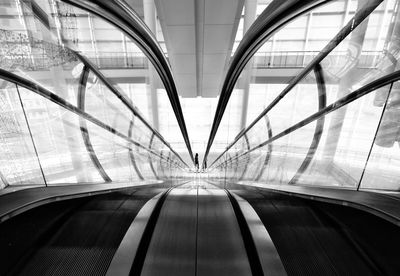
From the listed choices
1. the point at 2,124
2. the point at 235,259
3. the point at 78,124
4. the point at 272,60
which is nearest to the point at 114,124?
the point at 78,124

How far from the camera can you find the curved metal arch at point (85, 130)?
351cm

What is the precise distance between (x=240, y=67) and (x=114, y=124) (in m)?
2.81

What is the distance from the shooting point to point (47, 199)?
1.91 meters

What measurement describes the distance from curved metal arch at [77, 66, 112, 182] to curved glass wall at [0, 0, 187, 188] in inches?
0.5

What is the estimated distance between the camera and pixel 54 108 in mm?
3225

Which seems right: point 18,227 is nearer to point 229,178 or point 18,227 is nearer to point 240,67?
point 240,67

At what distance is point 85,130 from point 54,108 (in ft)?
2.27

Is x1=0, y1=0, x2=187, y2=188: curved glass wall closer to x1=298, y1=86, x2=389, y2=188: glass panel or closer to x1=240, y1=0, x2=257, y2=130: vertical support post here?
x1=298, y1=86, x2=389, y2=188: glass panel

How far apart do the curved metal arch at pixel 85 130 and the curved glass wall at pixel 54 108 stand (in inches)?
0.5

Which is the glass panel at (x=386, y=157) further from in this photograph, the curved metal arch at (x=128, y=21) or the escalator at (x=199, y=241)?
the curved metal arch at (x=128, y=21)

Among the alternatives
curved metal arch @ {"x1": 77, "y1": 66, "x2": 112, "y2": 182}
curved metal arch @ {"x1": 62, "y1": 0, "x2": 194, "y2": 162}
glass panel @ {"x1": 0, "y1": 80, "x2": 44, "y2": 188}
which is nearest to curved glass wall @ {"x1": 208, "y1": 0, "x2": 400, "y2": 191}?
curved metal arch @ {"x1": 62, "y1": 0, "x2": 194, "y2": 162}

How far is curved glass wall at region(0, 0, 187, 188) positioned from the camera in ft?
8.89

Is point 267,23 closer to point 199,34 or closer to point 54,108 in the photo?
point 54,108

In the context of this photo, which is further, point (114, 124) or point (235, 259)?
point (114, 124)
